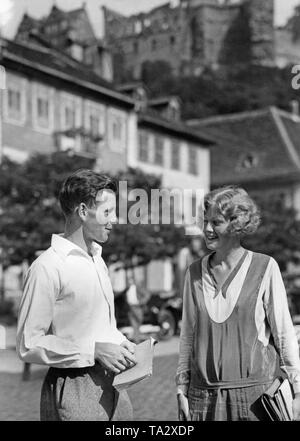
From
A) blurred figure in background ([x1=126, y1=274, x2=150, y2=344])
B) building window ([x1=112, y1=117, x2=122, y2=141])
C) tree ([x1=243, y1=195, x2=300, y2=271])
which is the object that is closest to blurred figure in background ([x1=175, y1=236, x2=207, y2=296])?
tree ([x1=243, y1=195, x2=300, y2=271])

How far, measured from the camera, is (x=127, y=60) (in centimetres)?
1772

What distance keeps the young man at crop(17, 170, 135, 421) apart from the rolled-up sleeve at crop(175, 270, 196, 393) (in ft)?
0.99

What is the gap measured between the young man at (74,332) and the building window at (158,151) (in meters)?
31.5

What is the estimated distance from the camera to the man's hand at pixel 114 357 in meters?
2.87

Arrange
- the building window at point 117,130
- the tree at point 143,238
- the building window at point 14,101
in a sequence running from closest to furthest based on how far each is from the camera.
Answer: the tree at point 143,238 → the building window at point 14,101 → the building window at point 117,130

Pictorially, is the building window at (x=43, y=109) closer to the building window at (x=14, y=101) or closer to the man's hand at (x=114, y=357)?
the building window at (x=14, y=101)

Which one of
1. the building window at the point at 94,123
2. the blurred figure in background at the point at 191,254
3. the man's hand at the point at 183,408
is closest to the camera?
the man's hand at the point at 183,408

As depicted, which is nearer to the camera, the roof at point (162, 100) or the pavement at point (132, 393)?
the pavement at point (132, 393)

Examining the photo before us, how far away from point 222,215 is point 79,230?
1.72ft

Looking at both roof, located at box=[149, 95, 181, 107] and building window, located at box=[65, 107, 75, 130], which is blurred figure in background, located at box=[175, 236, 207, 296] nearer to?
building window, located at box=[65, 107, 75, 130]

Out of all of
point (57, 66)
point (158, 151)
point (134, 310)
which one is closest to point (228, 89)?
point (158, 151)

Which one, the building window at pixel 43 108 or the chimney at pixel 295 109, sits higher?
the chimney at pixel 295 109

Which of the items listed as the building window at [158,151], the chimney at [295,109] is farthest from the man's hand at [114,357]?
the chimney at [295,109]

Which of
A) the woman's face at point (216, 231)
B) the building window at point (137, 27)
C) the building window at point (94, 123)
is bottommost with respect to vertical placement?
the woman's face at point (216, 231)
